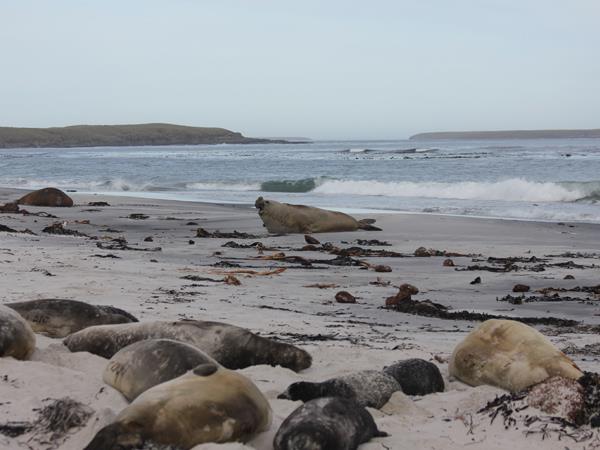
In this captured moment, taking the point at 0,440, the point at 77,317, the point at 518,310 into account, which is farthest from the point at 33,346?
the point at 518,310

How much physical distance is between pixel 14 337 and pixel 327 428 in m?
1.84

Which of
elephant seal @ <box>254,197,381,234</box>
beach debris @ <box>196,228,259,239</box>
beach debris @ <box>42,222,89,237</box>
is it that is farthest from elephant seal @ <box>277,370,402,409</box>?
elephant seal @ <box>254,197,381,234</box>

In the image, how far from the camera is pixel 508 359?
4.05m

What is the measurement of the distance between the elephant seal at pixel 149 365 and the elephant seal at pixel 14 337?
0.51m

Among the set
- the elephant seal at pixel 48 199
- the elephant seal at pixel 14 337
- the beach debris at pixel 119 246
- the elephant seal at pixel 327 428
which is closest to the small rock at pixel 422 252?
the beach debris at pixel 119 246

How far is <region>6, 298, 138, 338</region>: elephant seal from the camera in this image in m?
4.75

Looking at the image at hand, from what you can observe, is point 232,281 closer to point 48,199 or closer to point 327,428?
point 327,428

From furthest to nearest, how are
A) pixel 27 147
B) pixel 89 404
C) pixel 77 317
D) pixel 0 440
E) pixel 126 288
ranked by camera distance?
pixel 27 147 < pixel 126 288 < pixel 77 317 < pixel 89 404 < pixel 0 440

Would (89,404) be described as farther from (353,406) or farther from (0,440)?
(353,406)

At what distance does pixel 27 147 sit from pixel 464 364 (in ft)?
408

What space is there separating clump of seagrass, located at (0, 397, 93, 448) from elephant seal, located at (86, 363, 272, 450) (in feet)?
0.97

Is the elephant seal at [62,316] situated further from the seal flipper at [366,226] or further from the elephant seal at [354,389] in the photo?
the seal flipper at [366,226]

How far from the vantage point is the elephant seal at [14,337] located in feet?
12.8

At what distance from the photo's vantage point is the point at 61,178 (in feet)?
112
